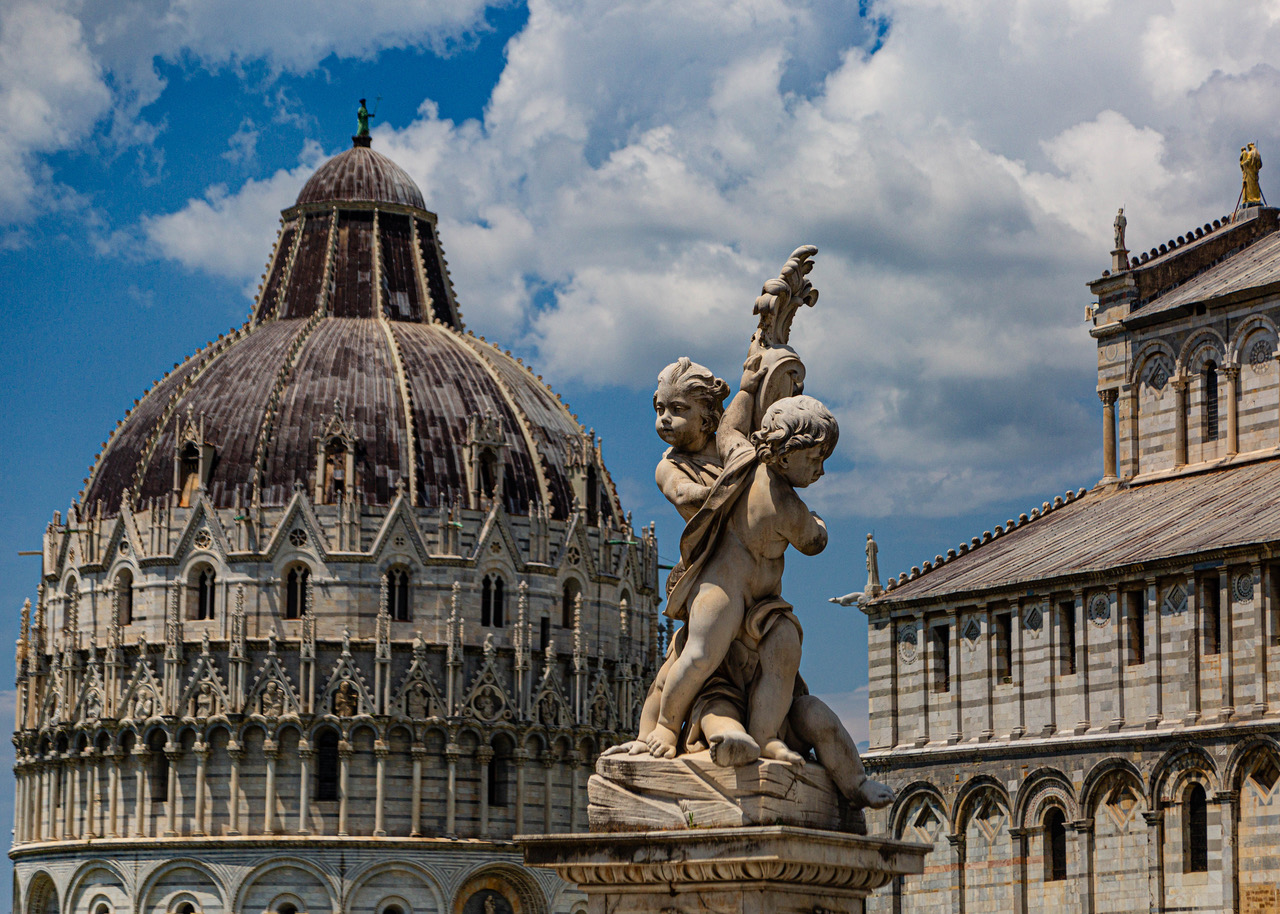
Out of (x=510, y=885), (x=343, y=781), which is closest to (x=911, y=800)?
(x=343, y=781)

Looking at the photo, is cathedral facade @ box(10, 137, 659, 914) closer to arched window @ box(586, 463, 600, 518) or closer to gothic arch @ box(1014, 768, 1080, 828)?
arched window @ box(586, 463, 600, 518)

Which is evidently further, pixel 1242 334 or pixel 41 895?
pixel 41 895

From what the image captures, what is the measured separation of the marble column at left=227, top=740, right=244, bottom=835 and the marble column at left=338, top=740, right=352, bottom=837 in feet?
14.8

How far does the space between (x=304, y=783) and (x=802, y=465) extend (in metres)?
92.6

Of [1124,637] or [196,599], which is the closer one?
[1124,637]

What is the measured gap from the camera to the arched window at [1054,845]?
59.9 meters

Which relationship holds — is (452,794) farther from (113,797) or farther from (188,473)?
(188,473)

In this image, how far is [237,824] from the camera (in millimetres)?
103562

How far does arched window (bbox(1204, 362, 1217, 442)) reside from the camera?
66562mm

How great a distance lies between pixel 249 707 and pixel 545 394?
23.9m

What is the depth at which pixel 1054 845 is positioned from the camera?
198ft

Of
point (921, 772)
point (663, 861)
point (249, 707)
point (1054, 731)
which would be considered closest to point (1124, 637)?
point (1054, 731)

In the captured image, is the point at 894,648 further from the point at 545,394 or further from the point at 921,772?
the point at 545,394

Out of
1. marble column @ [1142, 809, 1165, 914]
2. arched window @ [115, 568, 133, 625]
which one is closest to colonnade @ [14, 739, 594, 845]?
arched window @ [115, 568, 133, 625]
